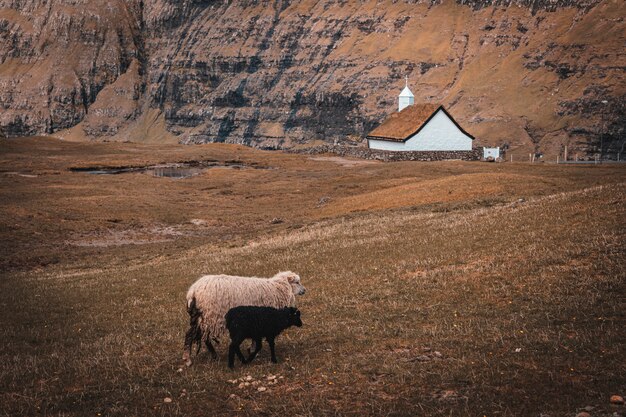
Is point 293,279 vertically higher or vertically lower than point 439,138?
lower

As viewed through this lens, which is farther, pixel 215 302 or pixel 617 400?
pixel 215 302

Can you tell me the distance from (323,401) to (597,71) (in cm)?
13573

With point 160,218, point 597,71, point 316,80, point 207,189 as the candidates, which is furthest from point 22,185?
point 316,80

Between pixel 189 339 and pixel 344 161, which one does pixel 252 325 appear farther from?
pixel 344 161

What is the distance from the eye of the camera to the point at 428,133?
95.7 m

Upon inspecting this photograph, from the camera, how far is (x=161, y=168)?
101125 mm

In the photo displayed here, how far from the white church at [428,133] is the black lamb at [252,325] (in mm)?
81968

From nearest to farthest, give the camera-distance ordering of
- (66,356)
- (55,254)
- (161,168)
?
(66,356) → (55,254) → (161,168)

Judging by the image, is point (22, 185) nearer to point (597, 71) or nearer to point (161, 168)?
point (161, 168)

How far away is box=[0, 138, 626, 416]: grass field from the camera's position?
12047mm

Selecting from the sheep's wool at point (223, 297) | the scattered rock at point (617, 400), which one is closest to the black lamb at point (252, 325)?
the sheep's wool at point (223, 297)

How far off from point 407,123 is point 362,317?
271 ft

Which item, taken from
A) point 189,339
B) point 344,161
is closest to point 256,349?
point 189,339

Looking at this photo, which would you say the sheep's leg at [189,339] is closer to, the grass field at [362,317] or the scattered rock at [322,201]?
the grass field at [362,317]
